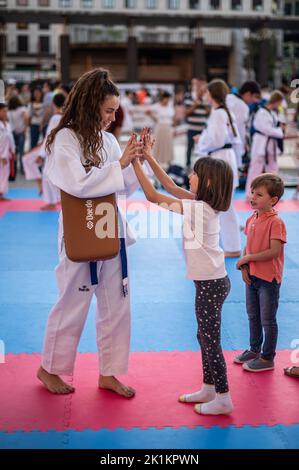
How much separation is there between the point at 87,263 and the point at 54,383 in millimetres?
745

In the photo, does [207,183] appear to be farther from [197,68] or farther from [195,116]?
[197,68]

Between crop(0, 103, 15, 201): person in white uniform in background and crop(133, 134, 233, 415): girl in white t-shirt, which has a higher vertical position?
crop(133, 134, 233, 415): girl in white t-shirt

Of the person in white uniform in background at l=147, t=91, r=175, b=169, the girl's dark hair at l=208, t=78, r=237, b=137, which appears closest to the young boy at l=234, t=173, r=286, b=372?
the girl's dark hair at l=208, t=78, r=237, b=137

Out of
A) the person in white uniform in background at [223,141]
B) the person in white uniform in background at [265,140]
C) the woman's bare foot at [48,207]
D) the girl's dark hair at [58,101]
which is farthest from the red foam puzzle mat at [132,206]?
the person in white uniform in background at [223,141]

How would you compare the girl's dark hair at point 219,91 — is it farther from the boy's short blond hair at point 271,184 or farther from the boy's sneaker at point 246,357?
the boy's sneaker at point 246,357

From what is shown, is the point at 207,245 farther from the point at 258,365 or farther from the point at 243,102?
the point at 243,102

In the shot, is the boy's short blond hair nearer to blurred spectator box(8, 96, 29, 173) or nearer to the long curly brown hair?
the long curly brown hair

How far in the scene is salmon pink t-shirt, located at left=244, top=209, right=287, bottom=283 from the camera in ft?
13.5

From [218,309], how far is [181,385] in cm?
68

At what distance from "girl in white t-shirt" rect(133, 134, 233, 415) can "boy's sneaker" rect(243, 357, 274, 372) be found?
64 centimetres

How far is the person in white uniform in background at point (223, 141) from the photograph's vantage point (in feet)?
23.0

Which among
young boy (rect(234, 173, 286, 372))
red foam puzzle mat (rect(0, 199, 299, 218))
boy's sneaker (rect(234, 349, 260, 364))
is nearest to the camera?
young boy (rect(234, 173, 286, 372))

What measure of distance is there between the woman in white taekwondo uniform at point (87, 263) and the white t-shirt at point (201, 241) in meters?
0.41
